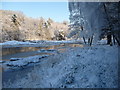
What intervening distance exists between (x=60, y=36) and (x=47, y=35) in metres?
7.38

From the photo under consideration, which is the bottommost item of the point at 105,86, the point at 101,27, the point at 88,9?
the point at 105,86

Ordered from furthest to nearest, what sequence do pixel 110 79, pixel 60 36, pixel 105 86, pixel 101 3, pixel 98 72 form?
1. pixel 60 36
2. pixel 101 3
3. pixel 98 72
4. pixel 110 79
5. pixel 105 86

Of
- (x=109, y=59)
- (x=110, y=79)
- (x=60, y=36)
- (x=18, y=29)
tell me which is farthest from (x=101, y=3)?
(x=60, y=36)

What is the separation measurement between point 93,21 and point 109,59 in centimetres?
328

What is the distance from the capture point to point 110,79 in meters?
5.69

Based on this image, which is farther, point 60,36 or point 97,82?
point 60,36

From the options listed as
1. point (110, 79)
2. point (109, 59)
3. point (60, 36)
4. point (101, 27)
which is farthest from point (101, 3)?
point (60, 36)

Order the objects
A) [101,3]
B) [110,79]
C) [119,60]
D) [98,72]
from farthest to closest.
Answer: [101,3], [119,60], [98,72], [110,79]

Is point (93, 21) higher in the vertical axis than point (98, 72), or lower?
higher

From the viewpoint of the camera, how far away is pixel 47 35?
6638cm

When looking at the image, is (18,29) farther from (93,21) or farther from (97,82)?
(97,82)

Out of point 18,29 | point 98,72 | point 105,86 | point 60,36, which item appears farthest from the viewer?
point 60,36

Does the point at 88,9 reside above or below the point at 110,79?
above

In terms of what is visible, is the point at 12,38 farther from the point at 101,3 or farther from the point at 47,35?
the point at 101,3
